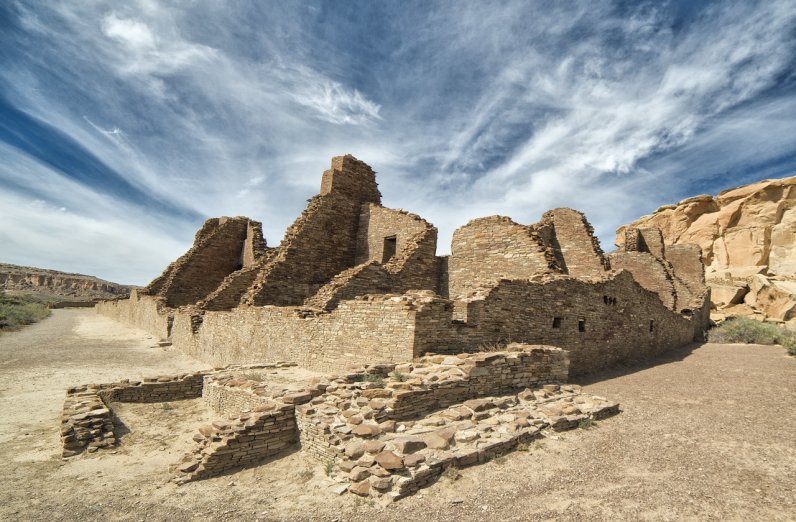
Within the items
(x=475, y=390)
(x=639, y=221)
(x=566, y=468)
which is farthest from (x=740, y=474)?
(x=639, y=221)

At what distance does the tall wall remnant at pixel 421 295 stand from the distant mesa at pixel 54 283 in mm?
88980

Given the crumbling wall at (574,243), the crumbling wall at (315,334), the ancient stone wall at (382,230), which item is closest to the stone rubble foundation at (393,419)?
the crumbling wall at (315,334)

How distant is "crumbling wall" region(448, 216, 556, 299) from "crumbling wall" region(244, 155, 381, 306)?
5.04m

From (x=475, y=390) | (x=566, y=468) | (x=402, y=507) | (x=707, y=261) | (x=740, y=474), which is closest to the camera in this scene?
(x=402, y=507)

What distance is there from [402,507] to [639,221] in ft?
174

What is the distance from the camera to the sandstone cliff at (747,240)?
27281mm

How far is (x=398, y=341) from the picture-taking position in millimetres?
8047

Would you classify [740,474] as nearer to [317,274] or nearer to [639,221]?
[317,274]

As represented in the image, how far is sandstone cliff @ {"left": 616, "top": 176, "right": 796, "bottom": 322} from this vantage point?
2728 cm

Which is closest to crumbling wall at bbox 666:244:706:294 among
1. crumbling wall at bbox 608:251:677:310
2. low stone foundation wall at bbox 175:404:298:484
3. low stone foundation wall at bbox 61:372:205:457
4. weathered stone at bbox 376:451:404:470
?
crumbling wall at bbox 608:251:677:310

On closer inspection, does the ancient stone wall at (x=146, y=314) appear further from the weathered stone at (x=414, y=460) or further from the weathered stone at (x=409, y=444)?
the weathered stone at (x=414, y=460)

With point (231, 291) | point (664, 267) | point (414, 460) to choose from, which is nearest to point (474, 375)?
point (414, 460)

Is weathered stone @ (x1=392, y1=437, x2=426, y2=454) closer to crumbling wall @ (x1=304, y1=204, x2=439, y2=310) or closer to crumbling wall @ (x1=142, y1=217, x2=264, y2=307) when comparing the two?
crumbling wall @ (x1=304, y1=204, x2=439, y2=310)

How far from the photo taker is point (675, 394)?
856cm
